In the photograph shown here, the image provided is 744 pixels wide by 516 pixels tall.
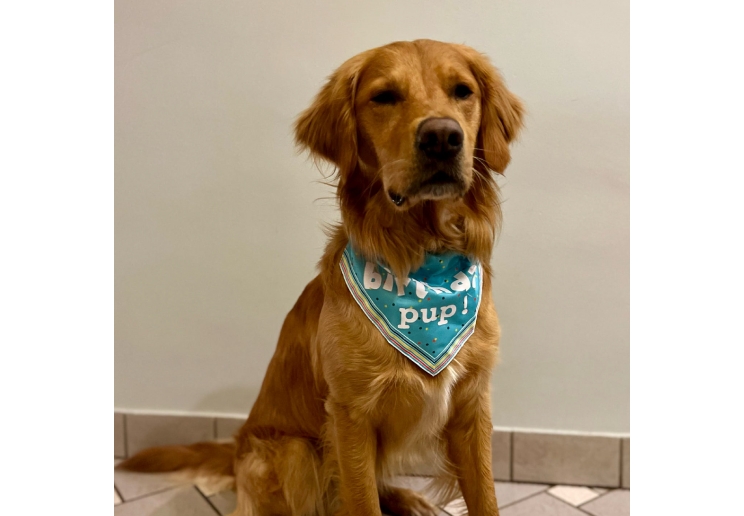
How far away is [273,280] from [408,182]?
2.81ft

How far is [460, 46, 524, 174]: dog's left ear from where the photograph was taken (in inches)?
47.0

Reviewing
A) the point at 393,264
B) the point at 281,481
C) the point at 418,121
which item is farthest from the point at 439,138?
the point at 281,481

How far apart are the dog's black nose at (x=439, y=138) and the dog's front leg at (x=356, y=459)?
1.96 feet

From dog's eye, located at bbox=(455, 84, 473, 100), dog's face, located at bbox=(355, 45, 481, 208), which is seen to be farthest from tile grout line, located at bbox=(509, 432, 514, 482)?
dog's eye, located at bbox=(455, 84, 473, 100)

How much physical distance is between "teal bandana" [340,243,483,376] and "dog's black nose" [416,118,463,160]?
27 cm

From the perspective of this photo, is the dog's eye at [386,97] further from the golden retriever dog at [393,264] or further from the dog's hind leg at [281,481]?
the dog's hind leg at [281,481]

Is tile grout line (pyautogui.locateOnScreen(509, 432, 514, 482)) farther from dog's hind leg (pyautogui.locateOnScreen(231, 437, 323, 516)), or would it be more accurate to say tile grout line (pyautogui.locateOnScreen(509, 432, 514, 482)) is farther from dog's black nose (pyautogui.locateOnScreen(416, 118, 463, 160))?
dog's black nose (pyautogui.locateOnScreen(416, 118, 463, 160))

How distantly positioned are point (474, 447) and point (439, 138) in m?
0.74

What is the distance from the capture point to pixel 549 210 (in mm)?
1618

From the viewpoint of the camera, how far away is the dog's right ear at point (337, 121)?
117 cm

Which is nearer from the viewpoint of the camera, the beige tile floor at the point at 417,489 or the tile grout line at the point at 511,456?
the beige tile floor at the point at 417,489

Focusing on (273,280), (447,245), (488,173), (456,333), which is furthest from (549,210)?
(273,280)

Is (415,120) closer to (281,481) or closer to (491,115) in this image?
(491,115)

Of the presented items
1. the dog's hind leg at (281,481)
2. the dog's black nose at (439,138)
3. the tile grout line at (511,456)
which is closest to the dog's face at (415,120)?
the dog's black nose at (439,138)
